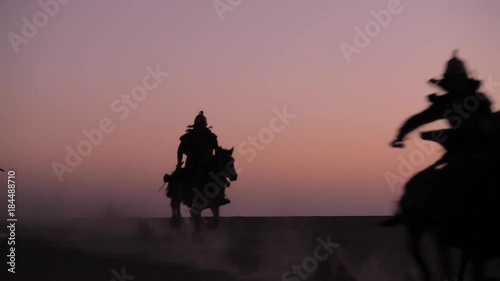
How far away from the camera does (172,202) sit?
29891mm

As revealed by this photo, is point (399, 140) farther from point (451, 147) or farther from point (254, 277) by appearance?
point (254, 277)

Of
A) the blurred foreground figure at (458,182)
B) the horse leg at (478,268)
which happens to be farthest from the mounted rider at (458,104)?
the horse leg at (478,268)

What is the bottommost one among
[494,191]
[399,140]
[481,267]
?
[481,267]

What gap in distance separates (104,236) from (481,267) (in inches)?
859

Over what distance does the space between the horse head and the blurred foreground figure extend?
41.8ft

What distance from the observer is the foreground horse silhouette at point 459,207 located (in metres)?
13.0

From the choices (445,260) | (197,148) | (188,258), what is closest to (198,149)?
(197,148)

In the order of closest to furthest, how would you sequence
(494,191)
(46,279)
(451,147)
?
(494,191)
(451,147)
(46,279)

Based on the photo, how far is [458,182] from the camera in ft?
44.9

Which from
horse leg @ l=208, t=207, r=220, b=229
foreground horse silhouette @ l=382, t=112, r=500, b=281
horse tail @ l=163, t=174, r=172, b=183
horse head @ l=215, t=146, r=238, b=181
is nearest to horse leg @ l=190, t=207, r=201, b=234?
horse leg @ l=208, t=207, r=220, b=229

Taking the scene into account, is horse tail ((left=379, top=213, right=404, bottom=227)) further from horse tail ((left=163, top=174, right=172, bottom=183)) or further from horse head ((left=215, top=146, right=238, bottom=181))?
horse tail ((left=163, top=174, right=172, bottom=183))

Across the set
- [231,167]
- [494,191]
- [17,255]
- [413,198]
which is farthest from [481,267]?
[231,167]

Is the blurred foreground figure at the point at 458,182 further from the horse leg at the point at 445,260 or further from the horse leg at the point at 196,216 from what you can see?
the horse leg at the point at 196,216

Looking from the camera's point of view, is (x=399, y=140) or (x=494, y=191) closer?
(x=494, y=191)
